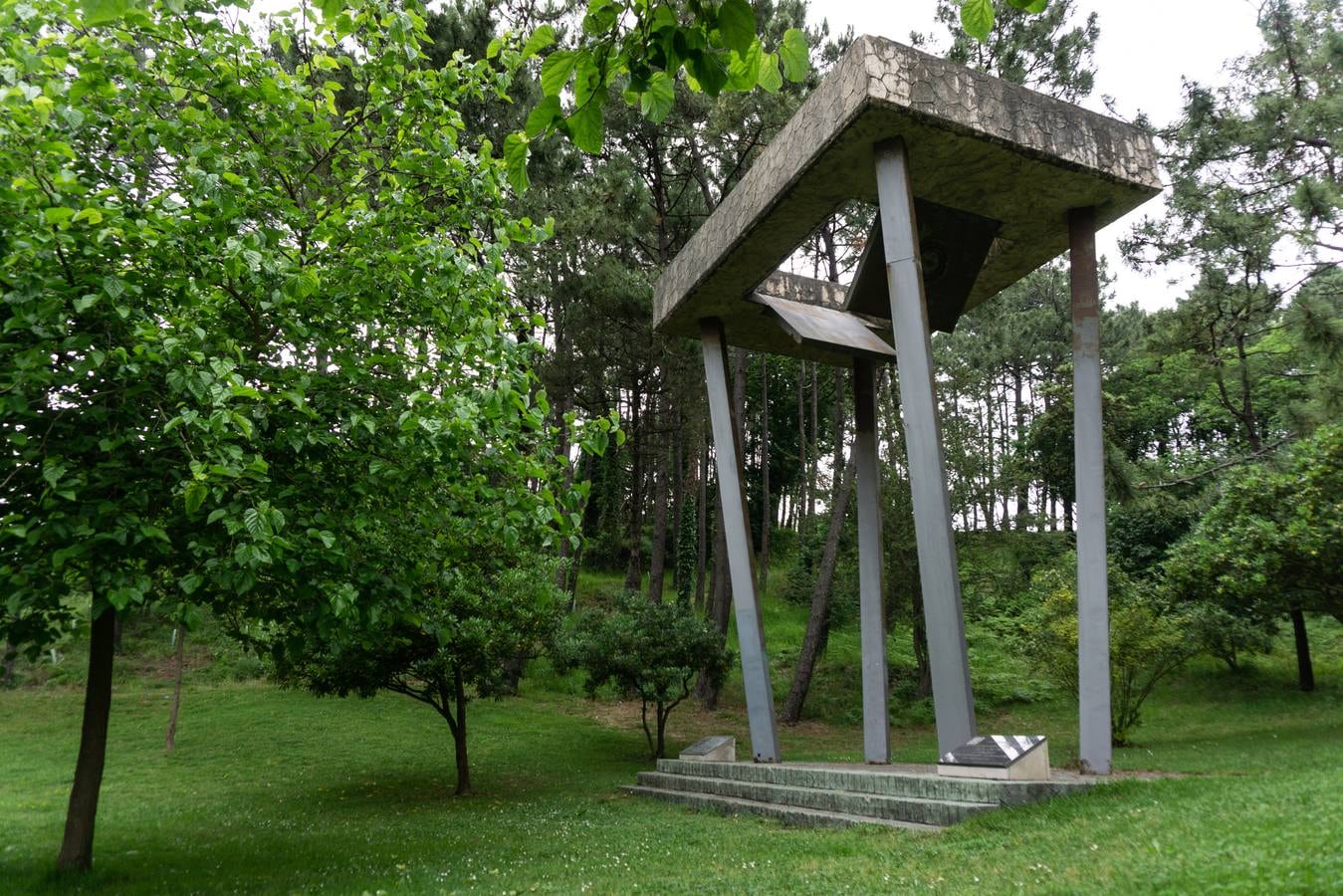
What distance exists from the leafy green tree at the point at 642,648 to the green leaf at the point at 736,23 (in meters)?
13.3

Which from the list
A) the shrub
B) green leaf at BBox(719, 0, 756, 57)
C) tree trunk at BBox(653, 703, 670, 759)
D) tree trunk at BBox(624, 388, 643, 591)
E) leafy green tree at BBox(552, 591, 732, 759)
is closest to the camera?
green leaf at BBox(719, 0, 756, 57)

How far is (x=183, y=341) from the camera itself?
530 centimetres

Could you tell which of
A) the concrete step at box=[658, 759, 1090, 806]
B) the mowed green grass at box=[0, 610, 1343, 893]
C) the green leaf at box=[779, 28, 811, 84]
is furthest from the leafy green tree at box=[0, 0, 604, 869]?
the concrete step at box=[658, 759, 1090, 806]

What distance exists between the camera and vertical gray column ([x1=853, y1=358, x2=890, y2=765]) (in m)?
11.0

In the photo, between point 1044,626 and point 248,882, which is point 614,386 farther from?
point 248,882

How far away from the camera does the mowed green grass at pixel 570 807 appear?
503cm

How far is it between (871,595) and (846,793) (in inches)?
145

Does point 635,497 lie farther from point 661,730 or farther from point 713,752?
point 713,752

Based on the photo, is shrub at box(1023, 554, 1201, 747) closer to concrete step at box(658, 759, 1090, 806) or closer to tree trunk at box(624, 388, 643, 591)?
concrete step at box(658, 759, 1090, 806)

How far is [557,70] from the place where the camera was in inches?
90.7

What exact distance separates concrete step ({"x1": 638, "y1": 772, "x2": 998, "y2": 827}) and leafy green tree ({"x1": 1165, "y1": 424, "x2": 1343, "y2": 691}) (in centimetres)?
803

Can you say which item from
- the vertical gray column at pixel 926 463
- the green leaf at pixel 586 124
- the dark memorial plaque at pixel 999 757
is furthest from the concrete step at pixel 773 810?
the green leaf at pixel 586 124

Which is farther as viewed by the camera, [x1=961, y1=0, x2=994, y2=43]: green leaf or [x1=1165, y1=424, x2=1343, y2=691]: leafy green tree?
[x1=1165, y1=424, x2=1343, y2=691]: leafy green tree

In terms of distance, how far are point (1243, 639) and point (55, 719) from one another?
2532 centimetres
